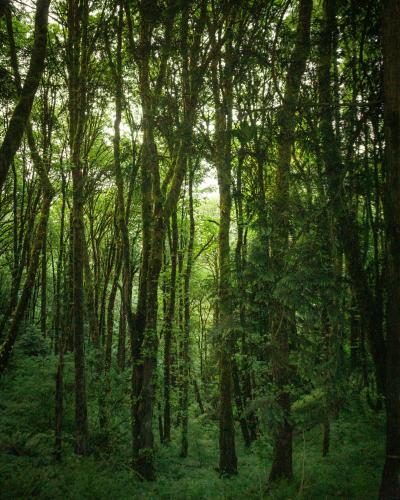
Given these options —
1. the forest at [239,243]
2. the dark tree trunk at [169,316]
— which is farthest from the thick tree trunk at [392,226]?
the dark tree trunk at [169,316]

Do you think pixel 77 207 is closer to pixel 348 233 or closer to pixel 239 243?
pixel 239 243

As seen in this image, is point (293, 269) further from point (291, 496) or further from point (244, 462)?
point (244, 462)

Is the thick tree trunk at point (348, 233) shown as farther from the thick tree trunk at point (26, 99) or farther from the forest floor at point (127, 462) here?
the thick tree trunk at point (26, 99)

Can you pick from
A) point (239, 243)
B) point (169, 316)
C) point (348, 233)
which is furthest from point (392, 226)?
point (169, 316)

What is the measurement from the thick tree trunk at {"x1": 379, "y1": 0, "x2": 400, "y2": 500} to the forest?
17 mm

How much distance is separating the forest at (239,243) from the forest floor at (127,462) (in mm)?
64

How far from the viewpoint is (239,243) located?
1013 cm

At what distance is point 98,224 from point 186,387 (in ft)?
32.1

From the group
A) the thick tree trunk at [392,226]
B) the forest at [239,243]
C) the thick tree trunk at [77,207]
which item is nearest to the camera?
the thick tree trunk at [392,226]

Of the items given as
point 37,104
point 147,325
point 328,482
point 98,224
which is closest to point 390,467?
point 328,482

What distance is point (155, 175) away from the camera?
768 centimetres

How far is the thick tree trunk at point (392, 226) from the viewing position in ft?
11.7

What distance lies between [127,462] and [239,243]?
6.40m

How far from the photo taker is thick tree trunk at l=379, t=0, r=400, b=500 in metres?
3.56
